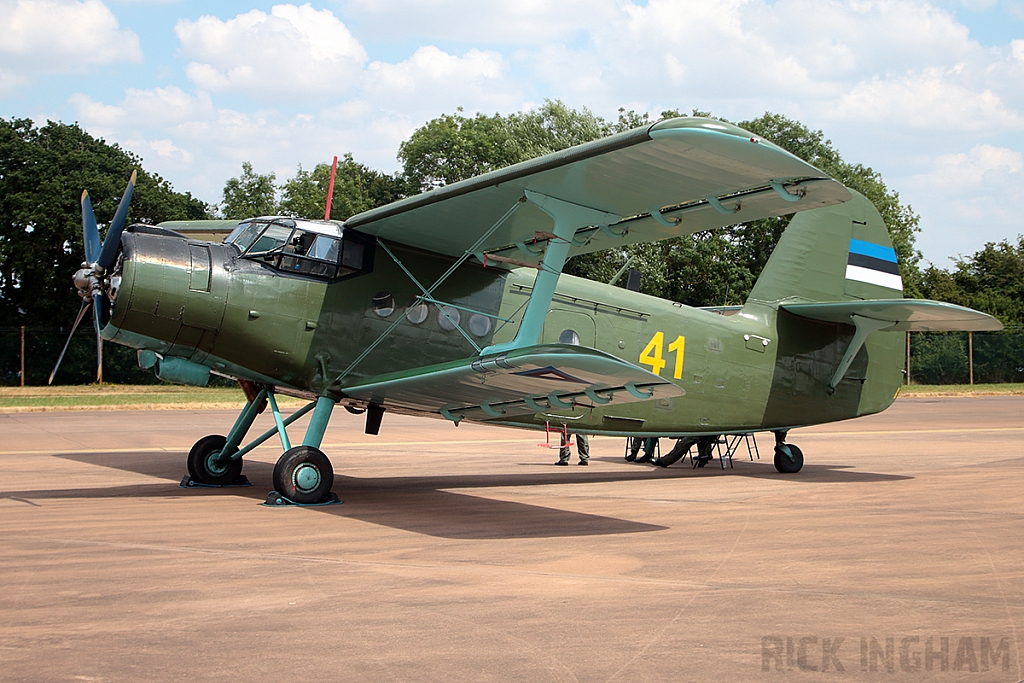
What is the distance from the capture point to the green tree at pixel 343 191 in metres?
45.0

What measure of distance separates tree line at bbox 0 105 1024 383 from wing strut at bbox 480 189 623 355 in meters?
25.5

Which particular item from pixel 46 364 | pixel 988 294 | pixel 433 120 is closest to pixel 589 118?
pixel 433 120

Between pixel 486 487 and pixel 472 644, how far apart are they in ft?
23.0

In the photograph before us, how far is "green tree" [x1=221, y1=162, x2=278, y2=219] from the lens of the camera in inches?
1843

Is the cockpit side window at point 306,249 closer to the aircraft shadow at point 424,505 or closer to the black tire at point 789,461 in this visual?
the aircraft shadow at point 424,505

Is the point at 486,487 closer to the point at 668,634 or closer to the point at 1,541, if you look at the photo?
the point at 1,541

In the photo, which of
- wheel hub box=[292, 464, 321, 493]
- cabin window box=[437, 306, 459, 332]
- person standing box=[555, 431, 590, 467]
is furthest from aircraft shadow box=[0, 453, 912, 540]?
cabin window box=[437, 306, 459, 332]

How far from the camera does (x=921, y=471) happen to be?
43.3 feet

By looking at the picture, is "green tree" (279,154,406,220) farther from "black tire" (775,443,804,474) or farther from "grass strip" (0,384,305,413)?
"black tire" (775,443,804,474)

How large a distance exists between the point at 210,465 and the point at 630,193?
6.25 m

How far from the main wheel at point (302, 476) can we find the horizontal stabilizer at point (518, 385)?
0.88 m

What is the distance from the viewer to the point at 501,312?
10.8 meters

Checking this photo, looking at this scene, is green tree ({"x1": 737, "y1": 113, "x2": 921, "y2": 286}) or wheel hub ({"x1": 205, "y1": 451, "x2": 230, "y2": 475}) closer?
wheel hub ({"x1": 205, "y1": 451, "x2": 230, "y2": 475})

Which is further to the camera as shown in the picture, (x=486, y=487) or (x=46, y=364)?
(x=46, y=364)
